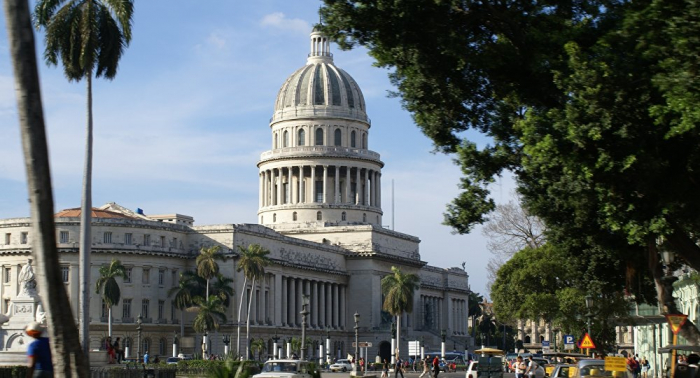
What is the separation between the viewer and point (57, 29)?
1817 inches

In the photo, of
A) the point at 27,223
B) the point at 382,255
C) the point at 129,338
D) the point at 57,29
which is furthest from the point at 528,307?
the point at 382,255

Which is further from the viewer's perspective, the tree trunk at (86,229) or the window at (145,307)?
the window at (145,307)

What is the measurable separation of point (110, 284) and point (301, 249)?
102 feet

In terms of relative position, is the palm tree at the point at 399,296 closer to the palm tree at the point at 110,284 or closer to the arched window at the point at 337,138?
the arched window at the point at 337,138

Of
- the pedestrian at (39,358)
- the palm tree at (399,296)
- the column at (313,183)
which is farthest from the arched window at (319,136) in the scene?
the pedestrian at (39,358)

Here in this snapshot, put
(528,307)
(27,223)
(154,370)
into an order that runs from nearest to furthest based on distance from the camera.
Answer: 1. (154,370)
2. (528,307)
3. (27,223)

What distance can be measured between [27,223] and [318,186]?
5126 cm

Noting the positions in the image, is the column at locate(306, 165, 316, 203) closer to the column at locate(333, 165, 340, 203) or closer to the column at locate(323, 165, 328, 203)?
the column at locate(323, 165, 328, 203)

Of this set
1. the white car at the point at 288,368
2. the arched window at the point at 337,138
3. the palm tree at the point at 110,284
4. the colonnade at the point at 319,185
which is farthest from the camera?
the arched window at the point at 337,138

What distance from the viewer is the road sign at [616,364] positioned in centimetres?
3288

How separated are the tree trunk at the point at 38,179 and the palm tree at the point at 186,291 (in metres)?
87.6

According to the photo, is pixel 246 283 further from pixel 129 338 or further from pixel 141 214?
pixel 141 214

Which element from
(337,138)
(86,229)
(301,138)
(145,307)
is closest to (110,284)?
(145,307)

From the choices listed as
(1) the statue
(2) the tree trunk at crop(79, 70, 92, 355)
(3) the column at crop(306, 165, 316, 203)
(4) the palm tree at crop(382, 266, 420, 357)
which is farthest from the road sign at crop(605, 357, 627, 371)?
(3) the column at crop(306, 165, 316, 203)
